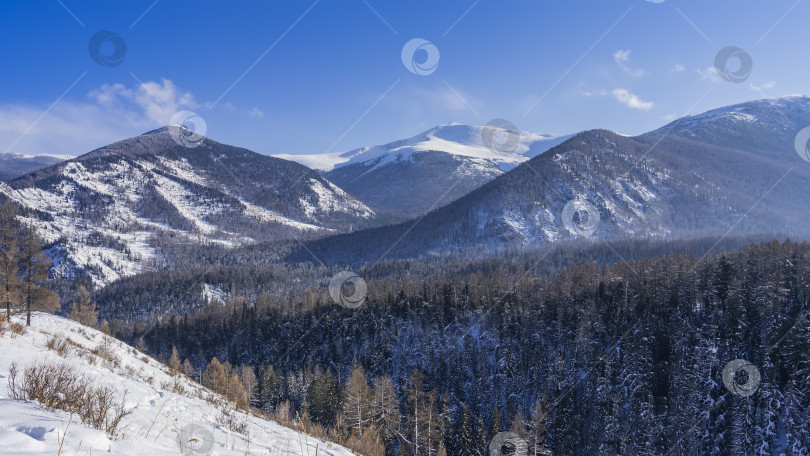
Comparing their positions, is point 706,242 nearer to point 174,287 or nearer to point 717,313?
point 717,313

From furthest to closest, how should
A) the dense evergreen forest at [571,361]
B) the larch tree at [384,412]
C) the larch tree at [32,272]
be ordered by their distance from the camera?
the dense evergreen forest at [571,361], the larch tree at [384,412], the larch tree at [32,272]

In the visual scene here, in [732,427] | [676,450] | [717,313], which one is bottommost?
[676,450]

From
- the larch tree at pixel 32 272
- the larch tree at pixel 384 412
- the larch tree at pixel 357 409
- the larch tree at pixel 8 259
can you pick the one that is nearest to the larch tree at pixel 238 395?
the larch tree at pixel 357 409

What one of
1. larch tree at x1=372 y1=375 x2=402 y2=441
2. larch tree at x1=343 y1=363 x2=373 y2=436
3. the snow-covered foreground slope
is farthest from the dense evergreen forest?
the snow-covered foreground slope

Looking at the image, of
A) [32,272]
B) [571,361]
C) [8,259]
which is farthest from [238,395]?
[571,361]

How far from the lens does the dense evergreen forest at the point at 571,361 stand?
4934 cm

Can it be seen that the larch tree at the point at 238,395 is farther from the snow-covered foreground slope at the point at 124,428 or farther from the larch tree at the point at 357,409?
the larch tree at the point at 357,409

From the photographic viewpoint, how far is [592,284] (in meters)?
84.6

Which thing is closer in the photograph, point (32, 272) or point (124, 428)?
point (124, 428)

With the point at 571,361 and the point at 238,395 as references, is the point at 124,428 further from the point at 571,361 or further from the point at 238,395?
the point at 571,361

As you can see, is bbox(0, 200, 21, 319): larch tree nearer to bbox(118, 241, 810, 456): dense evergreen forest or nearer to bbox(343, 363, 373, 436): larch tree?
bbox(118, 241, 810, 456): dense evergreen forest

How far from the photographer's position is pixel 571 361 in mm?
70938

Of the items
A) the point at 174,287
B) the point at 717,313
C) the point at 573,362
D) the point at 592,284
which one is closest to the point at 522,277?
the point at 592,284

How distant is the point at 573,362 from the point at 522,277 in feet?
125
